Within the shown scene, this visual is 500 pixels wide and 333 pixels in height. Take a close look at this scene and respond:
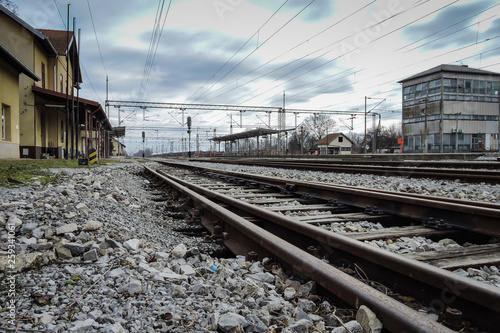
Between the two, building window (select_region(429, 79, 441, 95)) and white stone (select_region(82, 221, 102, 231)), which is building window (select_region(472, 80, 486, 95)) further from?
white stone (select_region(82, 221, 102, 231))

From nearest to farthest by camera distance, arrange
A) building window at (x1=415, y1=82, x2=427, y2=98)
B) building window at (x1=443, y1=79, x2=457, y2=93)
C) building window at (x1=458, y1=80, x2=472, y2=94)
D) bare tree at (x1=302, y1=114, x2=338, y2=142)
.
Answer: building window at (x1=443, y1=79, x2=457, y2=93) → building window at (x1=458, y1=80, x2=472, y2=94) → building window at (x1=415, y1=82, x2=427, y2=98) → bare tree at (x1=302, y1=114, x2=338, y2=142)

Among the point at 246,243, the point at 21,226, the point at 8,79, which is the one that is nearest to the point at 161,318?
the point at 246,243

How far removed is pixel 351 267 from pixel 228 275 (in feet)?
3.01

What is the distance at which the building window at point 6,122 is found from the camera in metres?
17.0

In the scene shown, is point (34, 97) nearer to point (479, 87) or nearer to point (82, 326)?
point (82, 326)

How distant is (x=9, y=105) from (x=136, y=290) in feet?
64.3

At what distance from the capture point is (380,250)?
2260mm

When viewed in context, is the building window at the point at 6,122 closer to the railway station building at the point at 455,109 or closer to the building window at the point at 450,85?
the railway station building at the point at 455,109

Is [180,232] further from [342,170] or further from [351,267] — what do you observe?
[342,170]

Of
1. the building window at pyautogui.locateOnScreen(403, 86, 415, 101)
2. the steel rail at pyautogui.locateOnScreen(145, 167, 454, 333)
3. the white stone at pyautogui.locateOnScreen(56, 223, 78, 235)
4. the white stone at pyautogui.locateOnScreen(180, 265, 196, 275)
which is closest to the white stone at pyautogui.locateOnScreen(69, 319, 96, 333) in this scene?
the white stone at pyautogui.locateOnScreen(180, 265, 196, 275)

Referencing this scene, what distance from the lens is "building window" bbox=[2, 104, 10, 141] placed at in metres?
17.0

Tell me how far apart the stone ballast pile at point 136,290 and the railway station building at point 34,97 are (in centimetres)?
1590

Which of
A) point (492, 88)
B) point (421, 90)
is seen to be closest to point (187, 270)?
point (421, 90)

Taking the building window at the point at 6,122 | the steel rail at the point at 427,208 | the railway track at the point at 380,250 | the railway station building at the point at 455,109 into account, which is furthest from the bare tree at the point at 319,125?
the railway track at the point at 380,250
